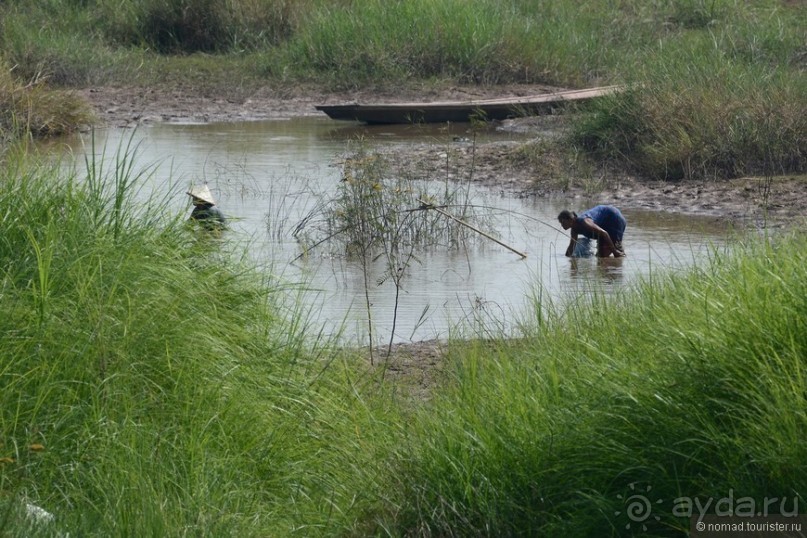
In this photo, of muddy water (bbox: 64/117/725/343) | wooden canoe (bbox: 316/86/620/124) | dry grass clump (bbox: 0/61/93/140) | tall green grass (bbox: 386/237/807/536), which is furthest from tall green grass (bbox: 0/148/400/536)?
wooden canoe (bbox: 316/86/620/124)

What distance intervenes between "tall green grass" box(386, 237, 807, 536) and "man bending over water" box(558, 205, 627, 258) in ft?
20.0

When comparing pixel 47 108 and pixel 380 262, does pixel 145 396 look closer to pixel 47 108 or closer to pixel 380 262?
pixel 380 262

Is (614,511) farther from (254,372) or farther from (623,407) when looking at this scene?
(254,372)

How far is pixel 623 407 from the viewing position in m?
4.70

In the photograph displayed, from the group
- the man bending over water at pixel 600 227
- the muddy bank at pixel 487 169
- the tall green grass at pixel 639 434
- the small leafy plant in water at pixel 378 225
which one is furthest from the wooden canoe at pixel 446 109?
the tall green grass at pixel 639 434

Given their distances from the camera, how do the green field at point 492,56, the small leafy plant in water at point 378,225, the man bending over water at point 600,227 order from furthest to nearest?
the green field at point 492,56
the small leafy plant in water at point 378,225
the man bending over water at point 600,227

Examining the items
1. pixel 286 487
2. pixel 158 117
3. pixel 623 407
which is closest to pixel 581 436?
pixel 623 407

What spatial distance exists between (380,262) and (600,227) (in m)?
2.11

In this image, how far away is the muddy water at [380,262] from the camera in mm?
8875

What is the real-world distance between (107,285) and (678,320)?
2639 mm

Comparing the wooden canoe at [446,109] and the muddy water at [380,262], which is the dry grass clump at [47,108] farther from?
the wooden canoe at [446,109]

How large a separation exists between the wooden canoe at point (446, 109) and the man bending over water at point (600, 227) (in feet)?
29.6

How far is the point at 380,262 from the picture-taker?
38.4ft

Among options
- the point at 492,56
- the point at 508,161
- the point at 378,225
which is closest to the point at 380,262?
the point at 378,225
